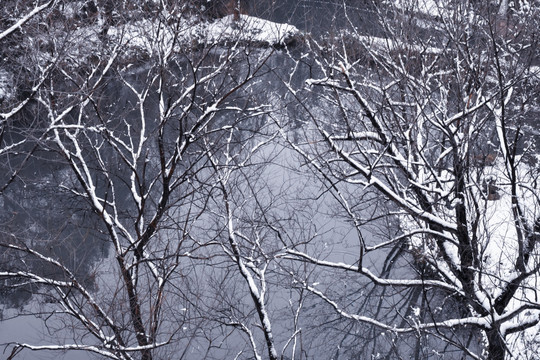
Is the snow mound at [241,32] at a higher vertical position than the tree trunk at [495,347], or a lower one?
higher

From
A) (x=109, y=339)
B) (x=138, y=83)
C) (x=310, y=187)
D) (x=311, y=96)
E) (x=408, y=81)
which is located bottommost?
(x=109, y=339)

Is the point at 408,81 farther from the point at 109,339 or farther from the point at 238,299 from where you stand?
the point at 109,339

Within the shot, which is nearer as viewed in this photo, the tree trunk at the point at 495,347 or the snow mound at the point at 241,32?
the tree trunk at the point at 495,347

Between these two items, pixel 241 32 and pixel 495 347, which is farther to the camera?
pixel 241 32

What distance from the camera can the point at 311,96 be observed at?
11.5 meters

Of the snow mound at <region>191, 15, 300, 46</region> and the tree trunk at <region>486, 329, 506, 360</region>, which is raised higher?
the snow mound at <region>191, 15, 300, 46</region>

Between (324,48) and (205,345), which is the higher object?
(324,48)

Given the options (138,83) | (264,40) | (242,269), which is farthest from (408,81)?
(138,83)

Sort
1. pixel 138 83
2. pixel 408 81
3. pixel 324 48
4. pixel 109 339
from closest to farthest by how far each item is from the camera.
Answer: pixel 109 339 → pixel 408 81 → pixel 324 48 → pixel 138 83

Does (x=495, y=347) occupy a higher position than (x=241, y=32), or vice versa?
(x=241, y=32)

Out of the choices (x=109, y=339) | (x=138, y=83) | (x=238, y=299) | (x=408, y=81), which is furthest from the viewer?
(x=138, y=83)

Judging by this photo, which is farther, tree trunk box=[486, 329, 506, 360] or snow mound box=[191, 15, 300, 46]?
snow mound box=[191, 15, 300, 46]

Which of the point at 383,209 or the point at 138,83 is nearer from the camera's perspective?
the point at 383,209

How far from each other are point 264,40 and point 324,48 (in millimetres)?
2029
